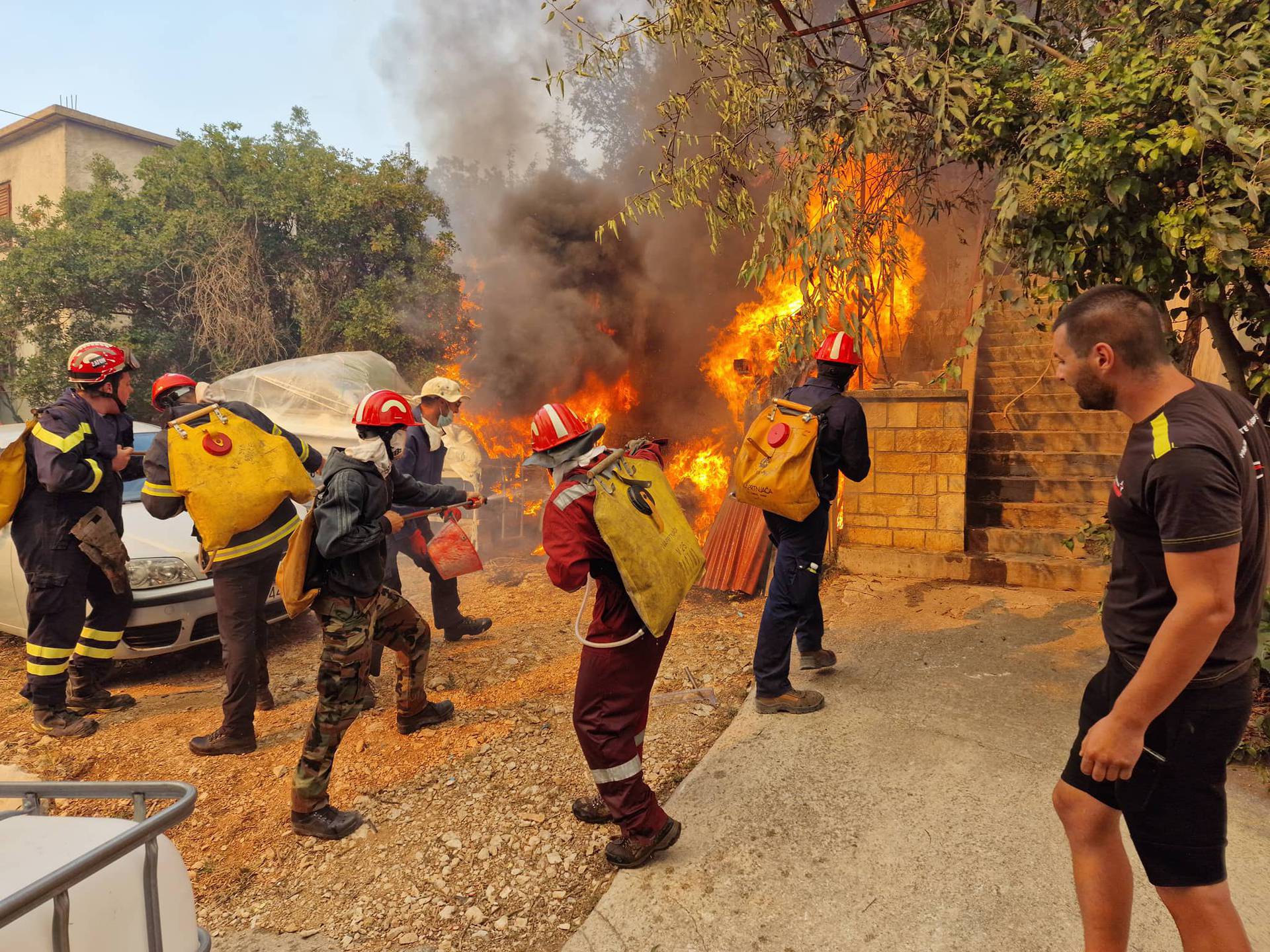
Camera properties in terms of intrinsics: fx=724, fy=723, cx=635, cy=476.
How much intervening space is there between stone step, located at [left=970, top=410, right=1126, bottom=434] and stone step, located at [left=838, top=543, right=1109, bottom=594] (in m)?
1.62

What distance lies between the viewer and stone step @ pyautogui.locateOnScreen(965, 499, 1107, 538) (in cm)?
609

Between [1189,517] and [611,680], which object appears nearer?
[1189,517]

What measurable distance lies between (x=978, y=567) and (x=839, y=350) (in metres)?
2.82

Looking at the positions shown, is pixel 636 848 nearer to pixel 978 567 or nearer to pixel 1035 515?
pixel 978 567

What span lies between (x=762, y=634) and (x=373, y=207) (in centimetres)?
1122

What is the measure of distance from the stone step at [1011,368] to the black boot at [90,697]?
8.88m

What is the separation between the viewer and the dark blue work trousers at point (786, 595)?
12.2ft

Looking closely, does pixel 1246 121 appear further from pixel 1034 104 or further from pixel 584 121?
pixel 584 121

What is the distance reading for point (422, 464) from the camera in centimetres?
531

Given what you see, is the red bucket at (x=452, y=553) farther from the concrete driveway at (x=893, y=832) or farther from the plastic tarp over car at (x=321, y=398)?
the plastic tarp over car at (x=321, y=398)

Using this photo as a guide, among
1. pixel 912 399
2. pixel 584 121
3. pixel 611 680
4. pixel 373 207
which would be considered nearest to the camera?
pixel 611 680

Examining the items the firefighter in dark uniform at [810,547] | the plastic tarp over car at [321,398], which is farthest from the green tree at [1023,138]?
the plastic tarp over car at [321,398]

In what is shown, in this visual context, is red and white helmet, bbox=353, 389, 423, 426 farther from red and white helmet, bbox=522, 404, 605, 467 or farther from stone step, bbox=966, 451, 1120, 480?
stone step, bbox=966, 451, 1120, 480

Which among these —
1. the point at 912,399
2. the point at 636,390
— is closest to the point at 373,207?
the point at 636,390
